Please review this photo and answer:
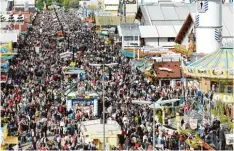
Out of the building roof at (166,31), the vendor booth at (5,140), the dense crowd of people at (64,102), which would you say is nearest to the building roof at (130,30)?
the building roof at (166,31)

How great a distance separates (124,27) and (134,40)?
285 centimetres

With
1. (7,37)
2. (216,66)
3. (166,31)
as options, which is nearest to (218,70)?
(216,66)

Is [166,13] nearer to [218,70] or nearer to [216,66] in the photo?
[216,66]

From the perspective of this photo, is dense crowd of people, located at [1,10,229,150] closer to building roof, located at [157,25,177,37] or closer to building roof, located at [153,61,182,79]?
building roof, located at [153,61,182,79]

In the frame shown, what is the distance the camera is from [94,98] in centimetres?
2936

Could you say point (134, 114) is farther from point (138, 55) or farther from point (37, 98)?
point (138, 55)

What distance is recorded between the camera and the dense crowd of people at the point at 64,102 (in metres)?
23.2

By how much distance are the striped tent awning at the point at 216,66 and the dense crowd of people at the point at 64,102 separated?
2780mm

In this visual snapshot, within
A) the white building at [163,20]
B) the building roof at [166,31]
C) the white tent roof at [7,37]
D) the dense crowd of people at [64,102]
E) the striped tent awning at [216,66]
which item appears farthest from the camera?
the building roof at [166,31]

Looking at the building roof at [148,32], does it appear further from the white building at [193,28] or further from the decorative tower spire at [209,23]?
the decorative tower spire at [209,23]

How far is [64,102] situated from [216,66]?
825 centimetres

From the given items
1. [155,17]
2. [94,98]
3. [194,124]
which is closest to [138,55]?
[155,17]

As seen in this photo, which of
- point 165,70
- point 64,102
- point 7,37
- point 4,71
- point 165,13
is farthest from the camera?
point 165,13

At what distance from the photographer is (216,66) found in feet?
86.4
